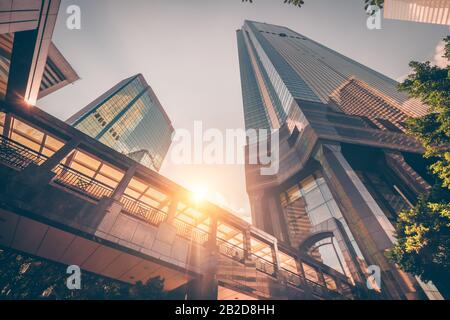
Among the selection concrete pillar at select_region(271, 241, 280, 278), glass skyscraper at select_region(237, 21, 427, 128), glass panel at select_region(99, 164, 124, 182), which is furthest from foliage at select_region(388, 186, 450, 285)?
glass skyscraper at select_region(237, 21, 427, 128)

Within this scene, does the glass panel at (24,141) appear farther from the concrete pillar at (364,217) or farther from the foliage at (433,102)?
the concrete pillar at (364,217)

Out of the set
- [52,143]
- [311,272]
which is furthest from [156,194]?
[311,272]

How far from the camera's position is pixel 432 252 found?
12.0 metres

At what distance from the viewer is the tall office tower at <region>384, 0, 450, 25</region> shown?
11163 mm

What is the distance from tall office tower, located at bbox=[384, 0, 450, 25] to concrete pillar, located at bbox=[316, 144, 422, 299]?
12709 mm

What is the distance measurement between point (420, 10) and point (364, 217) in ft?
46.6

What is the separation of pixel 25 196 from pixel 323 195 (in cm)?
2705

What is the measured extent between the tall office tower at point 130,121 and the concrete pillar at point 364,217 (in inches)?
3071

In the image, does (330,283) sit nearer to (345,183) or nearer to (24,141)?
(345,183)

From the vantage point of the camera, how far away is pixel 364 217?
59.3 feet

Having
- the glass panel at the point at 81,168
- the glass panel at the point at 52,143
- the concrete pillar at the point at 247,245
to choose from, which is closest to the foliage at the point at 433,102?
the concrete pillar at the point at 247,245

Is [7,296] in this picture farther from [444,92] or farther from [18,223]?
[444,92]

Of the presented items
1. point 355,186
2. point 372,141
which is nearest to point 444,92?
point 355,186

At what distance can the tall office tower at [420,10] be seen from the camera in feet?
36.6
